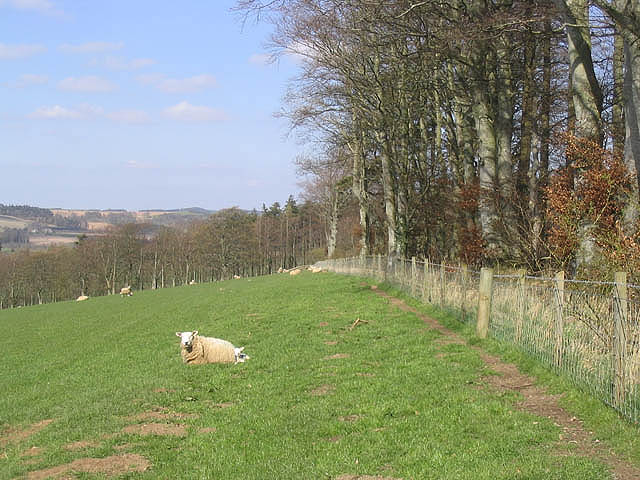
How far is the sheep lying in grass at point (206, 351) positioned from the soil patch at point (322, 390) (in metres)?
3.60

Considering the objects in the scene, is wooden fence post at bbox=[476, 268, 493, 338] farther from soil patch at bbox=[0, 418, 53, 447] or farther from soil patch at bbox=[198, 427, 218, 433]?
soil patch at bbox=[0, 418, 53, 447]

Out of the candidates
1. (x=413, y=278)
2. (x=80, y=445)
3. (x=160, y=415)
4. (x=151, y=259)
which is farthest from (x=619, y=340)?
(x=151, y=259)

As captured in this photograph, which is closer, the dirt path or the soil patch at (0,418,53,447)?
the dirt path

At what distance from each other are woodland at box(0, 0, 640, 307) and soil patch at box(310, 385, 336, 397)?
5674mm

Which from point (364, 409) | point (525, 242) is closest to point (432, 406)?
point (364, 409)

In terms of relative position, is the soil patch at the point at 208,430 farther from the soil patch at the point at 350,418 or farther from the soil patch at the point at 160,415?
the soil patch at the point at 350,418

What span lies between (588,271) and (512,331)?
243 centimetres

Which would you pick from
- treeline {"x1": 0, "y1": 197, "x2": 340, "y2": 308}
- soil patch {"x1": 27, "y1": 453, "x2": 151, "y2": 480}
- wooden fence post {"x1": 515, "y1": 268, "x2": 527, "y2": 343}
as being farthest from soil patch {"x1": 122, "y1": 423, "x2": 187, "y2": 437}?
treeline {"x1": 0, "y1": 197, "x2": 340, "y2": 308}

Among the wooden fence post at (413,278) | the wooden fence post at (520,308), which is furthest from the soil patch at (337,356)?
the wooden fence post at (413,278)

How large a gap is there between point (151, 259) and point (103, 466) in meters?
95.4

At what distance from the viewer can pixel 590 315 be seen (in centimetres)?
930

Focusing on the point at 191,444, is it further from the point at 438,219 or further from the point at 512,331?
the point at 438,219

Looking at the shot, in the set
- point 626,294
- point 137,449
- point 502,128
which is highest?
point 502,128

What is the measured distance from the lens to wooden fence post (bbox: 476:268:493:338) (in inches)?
520
